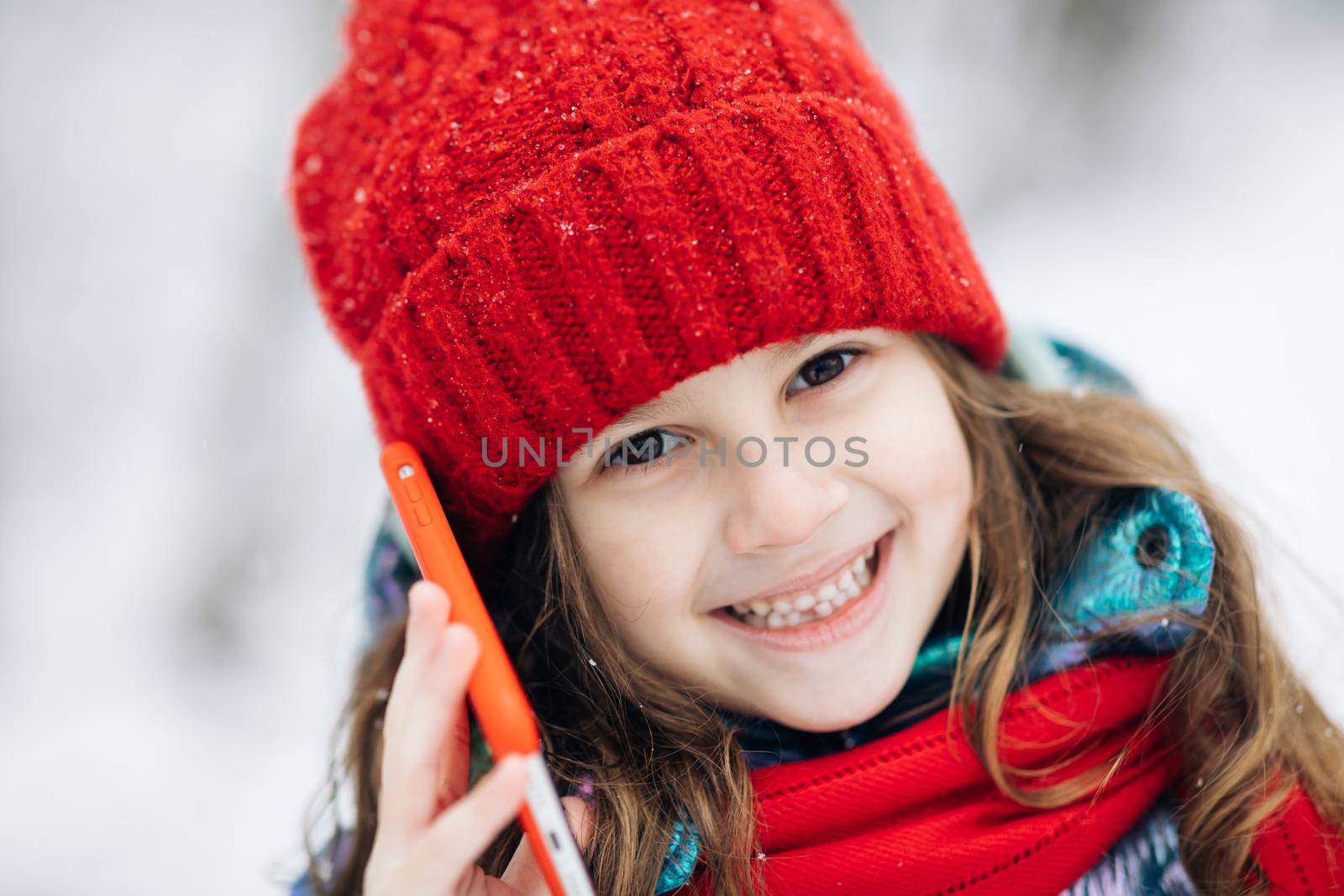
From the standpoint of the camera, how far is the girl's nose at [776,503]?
1.05 meters

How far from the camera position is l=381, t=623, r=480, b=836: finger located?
3.02 feet

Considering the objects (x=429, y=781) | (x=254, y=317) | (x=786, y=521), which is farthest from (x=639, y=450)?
(x=254, y=317)

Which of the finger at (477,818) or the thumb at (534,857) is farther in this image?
the thumb at (534,857)

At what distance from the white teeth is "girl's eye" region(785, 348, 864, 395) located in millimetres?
233

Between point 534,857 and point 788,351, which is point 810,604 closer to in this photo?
point 788,351

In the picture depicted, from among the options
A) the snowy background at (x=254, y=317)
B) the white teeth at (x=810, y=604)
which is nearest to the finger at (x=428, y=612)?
the white teeth at (x=810, y=604)

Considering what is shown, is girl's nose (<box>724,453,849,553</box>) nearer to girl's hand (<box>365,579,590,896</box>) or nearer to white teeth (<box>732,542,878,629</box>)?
white teeth (<box>732,542,878,629</box>)

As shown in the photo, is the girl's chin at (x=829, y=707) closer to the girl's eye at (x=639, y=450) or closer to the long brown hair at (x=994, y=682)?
the long brown hair at (x=994, y=682)

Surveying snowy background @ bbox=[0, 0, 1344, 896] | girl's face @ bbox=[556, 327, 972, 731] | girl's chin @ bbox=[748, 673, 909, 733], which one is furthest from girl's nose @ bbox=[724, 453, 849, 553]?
snowy background @ bbox=[0, 0, 1344, 896]

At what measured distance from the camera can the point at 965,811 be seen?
1.16 m

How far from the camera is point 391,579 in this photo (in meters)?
1.51

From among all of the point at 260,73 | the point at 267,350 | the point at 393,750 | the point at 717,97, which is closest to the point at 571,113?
the point at 717,97

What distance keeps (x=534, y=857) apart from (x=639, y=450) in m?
0.48

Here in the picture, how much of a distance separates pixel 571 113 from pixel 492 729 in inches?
25.4
